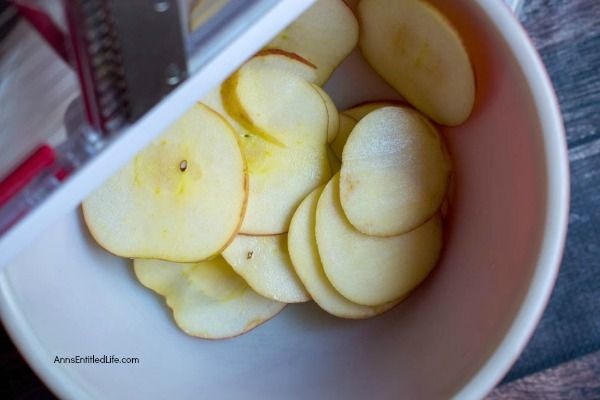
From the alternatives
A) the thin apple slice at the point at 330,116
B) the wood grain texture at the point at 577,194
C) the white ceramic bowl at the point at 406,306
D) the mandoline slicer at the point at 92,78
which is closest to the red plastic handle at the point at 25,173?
the mandoline slicer at the point at 92,78

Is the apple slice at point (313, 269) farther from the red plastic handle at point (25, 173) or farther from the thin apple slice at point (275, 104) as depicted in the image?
the red plastic handle at point (25, 173)

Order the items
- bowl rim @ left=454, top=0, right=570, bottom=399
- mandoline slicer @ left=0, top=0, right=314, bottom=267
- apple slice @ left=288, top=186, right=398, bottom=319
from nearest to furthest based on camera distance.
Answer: mandoline slicer @ left=0, top=0, right=314, bottom=267
bowl rim @ left=454, top=0, right=570, bottom=399
apple slice @ left=288, top=186, right=398, bottom=319

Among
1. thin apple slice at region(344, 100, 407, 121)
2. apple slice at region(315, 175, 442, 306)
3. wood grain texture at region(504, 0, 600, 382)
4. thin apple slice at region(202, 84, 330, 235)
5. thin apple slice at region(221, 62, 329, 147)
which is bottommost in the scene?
wood grain texture at region(504, 0, 600, 382)

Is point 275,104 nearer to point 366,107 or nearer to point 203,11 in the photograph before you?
point 366,107

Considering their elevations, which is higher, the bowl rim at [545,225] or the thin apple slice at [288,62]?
the thin apple slice at [288,62]

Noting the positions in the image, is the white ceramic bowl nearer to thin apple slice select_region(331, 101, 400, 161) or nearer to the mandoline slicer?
thin apple slice select_region(331, 101, 400, 161)

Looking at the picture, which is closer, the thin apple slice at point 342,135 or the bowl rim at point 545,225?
the bowl rim at point 545,225

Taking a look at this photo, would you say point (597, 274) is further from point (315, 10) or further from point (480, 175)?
point (315, 10)

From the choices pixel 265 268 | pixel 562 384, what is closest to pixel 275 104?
pixel 265 268

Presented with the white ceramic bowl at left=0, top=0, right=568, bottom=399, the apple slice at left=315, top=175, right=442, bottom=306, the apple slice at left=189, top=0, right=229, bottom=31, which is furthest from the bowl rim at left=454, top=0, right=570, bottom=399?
the apple slice at left=189, top=0, right=229, bottom=31
